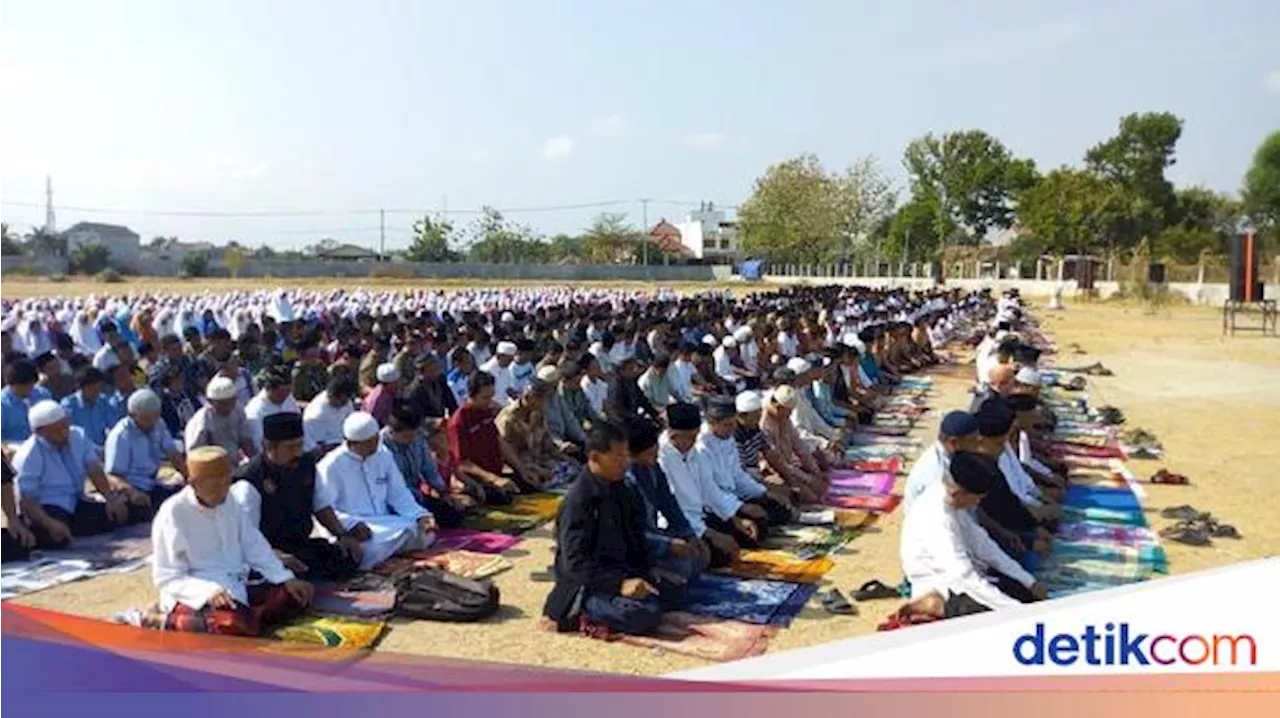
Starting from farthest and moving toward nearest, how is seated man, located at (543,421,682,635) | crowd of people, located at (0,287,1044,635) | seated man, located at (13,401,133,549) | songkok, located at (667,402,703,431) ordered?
seated man, located at (13,401,133,549), songkok, located at (667,402,703,431), seated man, located at (543,421,682,635), crowd of people, located at (0,287,1044,635)

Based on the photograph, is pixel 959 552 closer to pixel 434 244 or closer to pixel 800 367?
pixel 800 367

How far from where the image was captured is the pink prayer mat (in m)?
6.81

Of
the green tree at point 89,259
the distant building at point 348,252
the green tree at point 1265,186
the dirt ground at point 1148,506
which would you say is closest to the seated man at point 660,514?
the dirt ground at point 1148,506

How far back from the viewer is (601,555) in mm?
5352

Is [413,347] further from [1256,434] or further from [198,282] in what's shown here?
[198,282]

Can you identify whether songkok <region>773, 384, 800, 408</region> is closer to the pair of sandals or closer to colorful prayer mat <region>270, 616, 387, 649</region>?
the pair of sandals

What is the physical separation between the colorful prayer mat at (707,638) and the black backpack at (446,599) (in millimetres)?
757

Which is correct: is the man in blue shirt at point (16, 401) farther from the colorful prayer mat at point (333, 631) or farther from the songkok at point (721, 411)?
the songkok at point (721, 411)

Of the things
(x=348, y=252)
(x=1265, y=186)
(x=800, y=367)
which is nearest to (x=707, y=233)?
(x=348, y=252)

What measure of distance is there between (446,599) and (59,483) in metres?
2.90

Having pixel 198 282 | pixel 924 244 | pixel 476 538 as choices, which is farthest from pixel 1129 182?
pixel 476 538

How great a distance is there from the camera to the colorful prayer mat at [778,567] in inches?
245

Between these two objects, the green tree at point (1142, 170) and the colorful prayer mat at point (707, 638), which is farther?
the green tree at point (1142, 170)

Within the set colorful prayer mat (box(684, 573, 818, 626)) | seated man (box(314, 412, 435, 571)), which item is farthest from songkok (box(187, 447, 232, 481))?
colorful prayer mat (box(684, 573, 818, 626))
